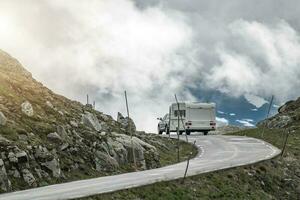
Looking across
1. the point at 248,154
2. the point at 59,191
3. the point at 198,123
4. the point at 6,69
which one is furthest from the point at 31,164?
the point at 198,123

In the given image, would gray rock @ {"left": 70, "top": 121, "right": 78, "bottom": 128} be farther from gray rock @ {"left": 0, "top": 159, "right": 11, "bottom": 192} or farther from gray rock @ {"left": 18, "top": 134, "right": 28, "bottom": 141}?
gray rock @ {"left": 0, "top": 159, "right": 11, "bottom": 192}

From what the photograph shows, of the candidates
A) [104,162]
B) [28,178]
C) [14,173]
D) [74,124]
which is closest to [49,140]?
[104,162]

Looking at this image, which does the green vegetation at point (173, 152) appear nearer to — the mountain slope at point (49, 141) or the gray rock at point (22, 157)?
the mountain slope at point (49, 141)

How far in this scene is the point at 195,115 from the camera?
67125 millimetres

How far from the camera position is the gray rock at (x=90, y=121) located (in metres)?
39.4

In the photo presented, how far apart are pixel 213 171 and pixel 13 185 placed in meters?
11.7

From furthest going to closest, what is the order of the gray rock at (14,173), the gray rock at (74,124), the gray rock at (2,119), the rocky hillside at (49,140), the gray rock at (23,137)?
1. the gray rock at (74,124)
2. the gray rock at (2,119)
3. the gray rock at (23,137)
4. the rocky hillside at (49,140)
5. the gray rock at (14,173)

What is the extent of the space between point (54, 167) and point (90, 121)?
10229 mm

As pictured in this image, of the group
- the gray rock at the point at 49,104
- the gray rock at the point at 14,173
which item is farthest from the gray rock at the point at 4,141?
the gray rock at the point at 49,104

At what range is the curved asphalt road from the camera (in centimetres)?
2327

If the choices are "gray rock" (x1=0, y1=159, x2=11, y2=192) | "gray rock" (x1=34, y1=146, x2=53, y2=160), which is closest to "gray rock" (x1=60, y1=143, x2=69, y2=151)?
"gray rock" (x1=34, y1=146, x2=53, y2=160)

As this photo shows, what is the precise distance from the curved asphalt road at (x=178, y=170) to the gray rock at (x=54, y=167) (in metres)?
1.48

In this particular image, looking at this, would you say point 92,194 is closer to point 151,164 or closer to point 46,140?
point 46,140

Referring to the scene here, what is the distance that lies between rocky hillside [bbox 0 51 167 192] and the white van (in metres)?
23.7
